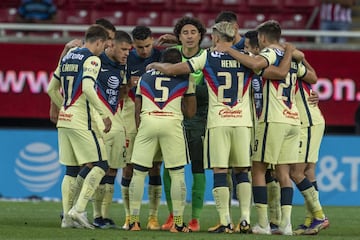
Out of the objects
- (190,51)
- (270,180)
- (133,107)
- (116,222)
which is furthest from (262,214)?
(116,222)

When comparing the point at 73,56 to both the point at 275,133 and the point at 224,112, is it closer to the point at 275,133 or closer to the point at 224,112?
the point at 224,112

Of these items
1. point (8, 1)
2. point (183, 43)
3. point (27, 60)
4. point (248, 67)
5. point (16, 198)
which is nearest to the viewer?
point (248, 67)

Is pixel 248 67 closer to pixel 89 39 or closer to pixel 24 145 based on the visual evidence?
pixel 89 39

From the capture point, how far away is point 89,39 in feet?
41.8

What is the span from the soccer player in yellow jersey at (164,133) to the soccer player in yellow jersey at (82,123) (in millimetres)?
397

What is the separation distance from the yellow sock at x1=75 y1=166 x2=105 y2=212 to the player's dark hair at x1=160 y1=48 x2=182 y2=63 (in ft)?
4.53

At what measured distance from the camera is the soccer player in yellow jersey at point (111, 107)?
13.4 m

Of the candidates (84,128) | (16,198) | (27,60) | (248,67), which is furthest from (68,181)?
(27,60)

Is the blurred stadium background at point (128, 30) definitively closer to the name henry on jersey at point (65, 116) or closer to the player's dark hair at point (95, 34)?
the name henry on jersey at point (65, 116)

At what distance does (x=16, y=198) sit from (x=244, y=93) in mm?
8522

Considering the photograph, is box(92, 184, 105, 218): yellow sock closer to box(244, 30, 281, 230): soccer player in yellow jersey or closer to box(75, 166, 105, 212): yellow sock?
box(75, 166, 105, 212): yellow sock

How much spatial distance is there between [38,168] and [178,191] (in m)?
7.91

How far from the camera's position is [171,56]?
498 inches

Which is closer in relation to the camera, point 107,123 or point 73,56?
point 107,123
